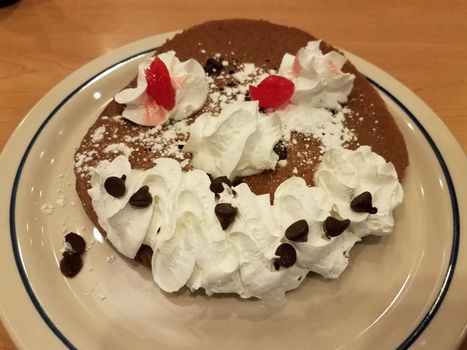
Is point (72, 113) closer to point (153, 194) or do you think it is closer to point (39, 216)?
point (39, 216)

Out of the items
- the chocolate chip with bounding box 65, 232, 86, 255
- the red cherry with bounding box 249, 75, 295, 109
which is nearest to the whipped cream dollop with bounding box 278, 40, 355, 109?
the red cherry with bounding box 249, 75, 295, 109

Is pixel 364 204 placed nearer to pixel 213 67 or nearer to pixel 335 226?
pixel 335 226

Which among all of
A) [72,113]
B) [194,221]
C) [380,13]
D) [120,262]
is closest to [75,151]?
[72,113]

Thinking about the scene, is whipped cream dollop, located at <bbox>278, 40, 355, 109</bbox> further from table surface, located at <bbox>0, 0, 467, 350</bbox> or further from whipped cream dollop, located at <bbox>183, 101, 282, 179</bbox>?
table surface, located at <bbox>0, 0, 467, 350</bbox>

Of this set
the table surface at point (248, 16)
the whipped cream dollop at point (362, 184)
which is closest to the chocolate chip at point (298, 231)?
the whipped cream dollop at point (362, 184)

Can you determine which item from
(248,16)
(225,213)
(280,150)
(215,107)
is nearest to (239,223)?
(225,213)

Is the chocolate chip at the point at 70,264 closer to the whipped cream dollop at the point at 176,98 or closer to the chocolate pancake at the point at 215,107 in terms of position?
the chocolate pancake at the point at 215,107
